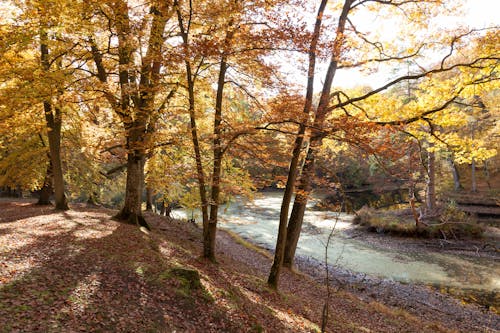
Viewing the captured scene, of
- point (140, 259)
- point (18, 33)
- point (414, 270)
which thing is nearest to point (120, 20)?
point (18, 33)

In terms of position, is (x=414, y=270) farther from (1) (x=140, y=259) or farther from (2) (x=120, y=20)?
(2) (x=120, y=20)

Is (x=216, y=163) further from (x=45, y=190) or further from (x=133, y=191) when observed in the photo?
(x=45, y=190)

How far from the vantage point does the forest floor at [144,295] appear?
5016 mm

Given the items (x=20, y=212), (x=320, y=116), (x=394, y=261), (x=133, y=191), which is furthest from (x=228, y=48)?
(x=394, y=261)

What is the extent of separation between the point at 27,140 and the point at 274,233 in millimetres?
15194

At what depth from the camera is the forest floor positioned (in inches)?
197

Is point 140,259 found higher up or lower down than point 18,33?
lower down

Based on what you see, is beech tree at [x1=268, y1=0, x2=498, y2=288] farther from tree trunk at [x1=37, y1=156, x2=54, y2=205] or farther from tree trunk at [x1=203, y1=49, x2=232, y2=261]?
tree trunk at [x1=37, y1=156, x2=54, y2=205]

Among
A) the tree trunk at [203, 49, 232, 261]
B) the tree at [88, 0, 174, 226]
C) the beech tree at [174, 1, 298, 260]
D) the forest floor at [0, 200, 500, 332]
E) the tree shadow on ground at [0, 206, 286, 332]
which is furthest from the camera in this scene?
the tree at [88, 0, 174, 226]

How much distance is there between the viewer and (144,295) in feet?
19.8

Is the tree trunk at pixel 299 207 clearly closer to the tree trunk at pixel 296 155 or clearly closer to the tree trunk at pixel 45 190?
the tree trunk at pixel 296 155

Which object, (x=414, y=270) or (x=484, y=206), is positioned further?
(x=484, y=206)

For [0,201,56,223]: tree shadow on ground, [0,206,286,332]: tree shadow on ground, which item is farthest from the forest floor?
[0,201,56,223]: tree shadow on ground

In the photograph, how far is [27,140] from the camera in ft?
55.3
